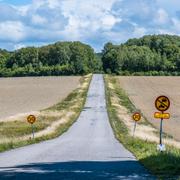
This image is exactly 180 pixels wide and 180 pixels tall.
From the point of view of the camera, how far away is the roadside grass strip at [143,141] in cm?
1551

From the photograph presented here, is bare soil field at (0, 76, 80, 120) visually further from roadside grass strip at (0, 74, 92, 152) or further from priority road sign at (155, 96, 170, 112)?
priority road sign at (155, 96, 170, 112)

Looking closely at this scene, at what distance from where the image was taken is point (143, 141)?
32219mm

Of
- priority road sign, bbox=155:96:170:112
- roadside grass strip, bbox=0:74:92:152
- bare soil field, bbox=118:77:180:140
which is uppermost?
priority road sign, bbox=155:96:170:112

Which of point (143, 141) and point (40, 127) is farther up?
point (143, 141)

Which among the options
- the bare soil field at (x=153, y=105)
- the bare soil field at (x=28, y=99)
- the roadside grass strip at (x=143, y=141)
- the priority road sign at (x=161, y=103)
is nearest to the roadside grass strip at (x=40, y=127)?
the roadside grass strip at (x=143, y=141)

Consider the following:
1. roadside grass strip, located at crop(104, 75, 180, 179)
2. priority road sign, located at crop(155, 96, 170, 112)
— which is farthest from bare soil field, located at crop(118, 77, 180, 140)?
priority road sign, located at crop(155, 96, 170, 112)

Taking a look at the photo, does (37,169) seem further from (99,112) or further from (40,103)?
(40,103)

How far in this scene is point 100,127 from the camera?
50.8 metres

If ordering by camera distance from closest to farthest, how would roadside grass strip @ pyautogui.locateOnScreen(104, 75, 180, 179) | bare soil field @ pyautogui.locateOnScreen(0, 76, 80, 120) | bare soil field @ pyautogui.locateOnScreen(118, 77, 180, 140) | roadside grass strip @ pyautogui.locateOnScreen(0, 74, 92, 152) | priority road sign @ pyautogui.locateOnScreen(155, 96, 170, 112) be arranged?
1. roadside grass strip @ pyautogui.locateOnScreen(104, 75, 180, 179)
2. priority road sign @ pyautogui.locateOnScreen(155, 96, 170, 112)
3. roadside grass strip @ pyautogui.locateOnScreen(0, 74, 92, 152)
4. bare soil field @ pyautogui.locateOnScreen(118, 77, 180, 140)
5. bare soil field @ pyautogui.locateOnScreen(0, 76, 80, 120)

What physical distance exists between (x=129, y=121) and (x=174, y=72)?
132m

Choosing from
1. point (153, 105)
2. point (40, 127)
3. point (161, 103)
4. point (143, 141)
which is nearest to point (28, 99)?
point (153, 105)

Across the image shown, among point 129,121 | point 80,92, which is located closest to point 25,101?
point 80,92

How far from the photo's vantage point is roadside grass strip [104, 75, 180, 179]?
50.9 feet

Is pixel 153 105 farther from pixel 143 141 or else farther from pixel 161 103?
pixel 161 103
